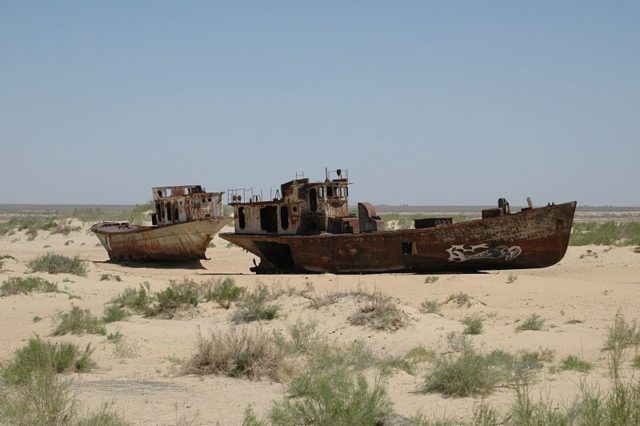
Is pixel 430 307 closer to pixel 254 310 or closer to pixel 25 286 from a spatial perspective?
A: pixel 254 310

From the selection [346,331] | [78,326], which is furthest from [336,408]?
[78,326]

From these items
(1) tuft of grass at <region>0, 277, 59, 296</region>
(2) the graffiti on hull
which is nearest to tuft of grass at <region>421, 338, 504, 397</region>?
(1) tuft of grass at <region>0, 277, 59, 296</region>

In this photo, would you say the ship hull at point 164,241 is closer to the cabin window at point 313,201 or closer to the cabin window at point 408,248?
the cabin window at point 313,201

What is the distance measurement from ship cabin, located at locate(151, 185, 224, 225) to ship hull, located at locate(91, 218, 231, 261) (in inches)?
18.5

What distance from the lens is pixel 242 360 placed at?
8523mm

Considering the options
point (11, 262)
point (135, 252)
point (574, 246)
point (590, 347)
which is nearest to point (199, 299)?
point (590, 347)

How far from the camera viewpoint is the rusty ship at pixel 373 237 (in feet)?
69.5

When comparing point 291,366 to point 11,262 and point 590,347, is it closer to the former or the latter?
point 590,347

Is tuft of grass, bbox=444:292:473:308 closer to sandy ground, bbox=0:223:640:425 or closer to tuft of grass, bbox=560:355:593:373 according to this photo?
sandy ground, bbox=0:223:640:425

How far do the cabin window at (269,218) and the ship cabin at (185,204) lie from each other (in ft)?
10.5

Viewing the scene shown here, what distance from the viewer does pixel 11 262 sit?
23734 mm

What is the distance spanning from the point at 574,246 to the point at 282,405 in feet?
80.6

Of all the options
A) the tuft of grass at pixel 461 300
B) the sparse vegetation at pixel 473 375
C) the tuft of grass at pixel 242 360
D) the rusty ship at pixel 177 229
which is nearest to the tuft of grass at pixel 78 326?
the tuft of grass at pixel 242 360

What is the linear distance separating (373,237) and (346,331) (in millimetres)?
11140
